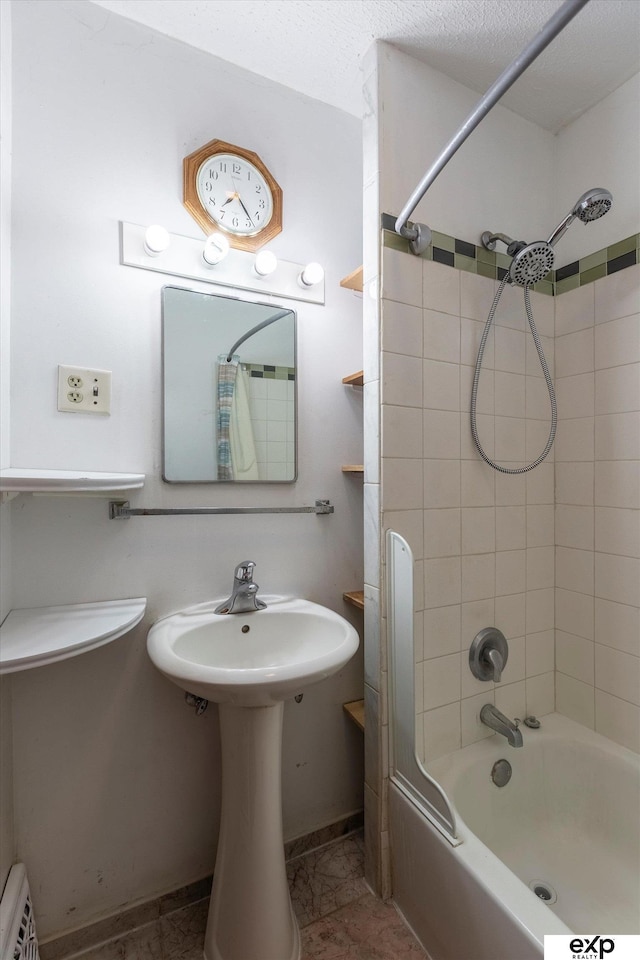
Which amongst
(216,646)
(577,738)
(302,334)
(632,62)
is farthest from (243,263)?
(577,738)

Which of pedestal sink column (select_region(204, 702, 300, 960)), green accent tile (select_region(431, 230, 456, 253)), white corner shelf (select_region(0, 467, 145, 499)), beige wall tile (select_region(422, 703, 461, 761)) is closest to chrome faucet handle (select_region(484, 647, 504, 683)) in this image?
beige wall tile (select_region(422, 703, 461, 761))

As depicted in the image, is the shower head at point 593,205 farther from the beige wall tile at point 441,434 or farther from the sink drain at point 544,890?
the sink drain at point 544,890

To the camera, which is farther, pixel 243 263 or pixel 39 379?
pixel 243 263

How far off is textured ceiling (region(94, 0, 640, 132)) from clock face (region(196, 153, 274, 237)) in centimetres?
31

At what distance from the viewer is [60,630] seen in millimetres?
947

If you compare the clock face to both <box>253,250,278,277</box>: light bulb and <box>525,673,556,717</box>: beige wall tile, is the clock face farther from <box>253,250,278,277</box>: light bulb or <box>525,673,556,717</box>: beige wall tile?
<box>525,673,556,717</box>: beige wall tile

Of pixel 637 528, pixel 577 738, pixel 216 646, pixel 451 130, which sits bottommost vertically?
pixel 577 738

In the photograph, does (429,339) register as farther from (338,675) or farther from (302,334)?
(338,675)

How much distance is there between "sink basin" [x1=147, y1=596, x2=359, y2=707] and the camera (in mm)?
879

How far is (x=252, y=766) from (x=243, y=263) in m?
1.40

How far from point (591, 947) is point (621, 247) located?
5.88 ft

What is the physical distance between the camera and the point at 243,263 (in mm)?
1302

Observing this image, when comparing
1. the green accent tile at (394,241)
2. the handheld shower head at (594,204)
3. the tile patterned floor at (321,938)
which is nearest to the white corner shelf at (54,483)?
the green accent tile at (394,241)

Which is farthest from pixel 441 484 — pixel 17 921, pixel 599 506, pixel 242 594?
pixel 17 921
